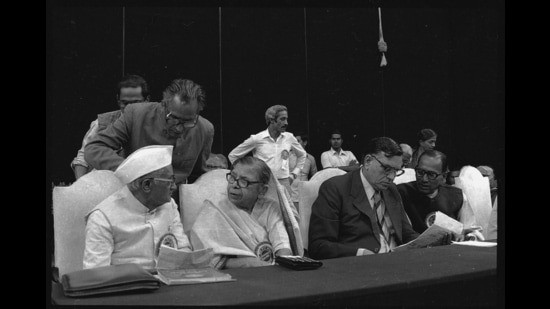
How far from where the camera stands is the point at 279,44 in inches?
234

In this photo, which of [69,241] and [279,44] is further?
[279,44]

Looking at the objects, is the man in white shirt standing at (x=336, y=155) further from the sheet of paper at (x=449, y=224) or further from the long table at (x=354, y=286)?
the long table at (x=354, y=286)

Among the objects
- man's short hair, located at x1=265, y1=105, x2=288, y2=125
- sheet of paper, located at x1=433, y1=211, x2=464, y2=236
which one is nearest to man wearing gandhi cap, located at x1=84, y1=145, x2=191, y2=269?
man's short hair, located at x1=265, y1=105, x2=288, y2=125

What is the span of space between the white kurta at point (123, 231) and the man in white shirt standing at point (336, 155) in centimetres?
342

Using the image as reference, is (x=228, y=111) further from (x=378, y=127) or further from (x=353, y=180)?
(x=353, y=180)

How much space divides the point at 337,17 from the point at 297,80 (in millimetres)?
961

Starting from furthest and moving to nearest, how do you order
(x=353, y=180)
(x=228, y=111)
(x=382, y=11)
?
1. (x=382, y=11)
2. (x=228, y=111)
3. (x=353, y=180)

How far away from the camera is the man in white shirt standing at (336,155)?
620 cm

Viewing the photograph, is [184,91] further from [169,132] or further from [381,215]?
[381,215]

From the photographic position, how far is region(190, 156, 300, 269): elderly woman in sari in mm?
3049

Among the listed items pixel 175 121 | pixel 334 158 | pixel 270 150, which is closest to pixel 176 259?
pixel 175 121

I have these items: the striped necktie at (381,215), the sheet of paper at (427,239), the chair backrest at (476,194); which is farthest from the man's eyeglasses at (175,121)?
the chair backrest at (476,194)

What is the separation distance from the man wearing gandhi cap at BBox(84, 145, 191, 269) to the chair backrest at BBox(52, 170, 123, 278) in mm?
109

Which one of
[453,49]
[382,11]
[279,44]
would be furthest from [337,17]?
[453,49]
